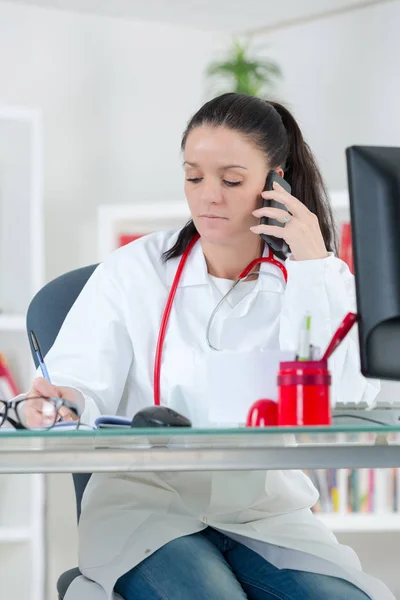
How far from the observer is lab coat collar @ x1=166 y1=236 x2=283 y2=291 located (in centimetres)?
172

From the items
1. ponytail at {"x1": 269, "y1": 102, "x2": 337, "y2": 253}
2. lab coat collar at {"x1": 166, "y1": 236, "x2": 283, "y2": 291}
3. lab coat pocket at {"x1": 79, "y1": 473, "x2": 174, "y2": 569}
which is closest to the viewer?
lab coat pocket at {"x1": 79, "y1": 473, "x2": 174, "y2": 569}

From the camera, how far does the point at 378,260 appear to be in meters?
1.10

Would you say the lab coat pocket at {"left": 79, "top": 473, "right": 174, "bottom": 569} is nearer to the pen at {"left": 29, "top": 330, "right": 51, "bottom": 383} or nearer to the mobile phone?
the pen at {"left": 29, "top": 330, "right": 51, "bottom": 383}

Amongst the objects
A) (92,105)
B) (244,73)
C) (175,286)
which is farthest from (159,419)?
(92,105)

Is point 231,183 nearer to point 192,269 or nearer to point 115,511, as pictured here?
point 192,269

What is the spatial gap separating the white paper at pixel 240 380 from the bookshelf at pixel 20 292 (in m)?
→ 2.00

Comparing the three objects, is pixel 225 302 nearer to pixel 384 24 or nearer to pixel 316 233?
pixel 316 233

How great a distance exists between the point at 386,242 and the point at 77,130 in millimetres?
2602

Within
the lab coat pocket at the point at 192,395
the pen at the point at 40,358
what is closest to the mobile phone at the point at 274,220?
the lab coat pocket at the point at 192,395

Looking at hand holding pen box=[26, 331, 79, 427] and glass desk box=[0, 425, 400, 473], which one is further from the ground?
hand holding pen box=[26, 331, 79, 427]

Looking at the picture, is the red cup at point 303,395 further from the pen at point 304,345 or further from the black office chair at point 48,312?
the black office chair at point 48,312

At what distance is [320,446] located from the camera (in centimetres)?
99

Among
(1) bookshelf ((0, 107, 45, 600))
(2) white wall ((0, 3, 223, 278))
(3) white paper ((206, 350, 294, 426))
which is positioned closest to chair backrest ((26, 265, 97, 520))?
(3) white paper ((206, 350, 294, 426))

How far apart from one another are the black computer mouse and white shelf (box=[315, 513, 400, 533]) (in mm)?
2041
